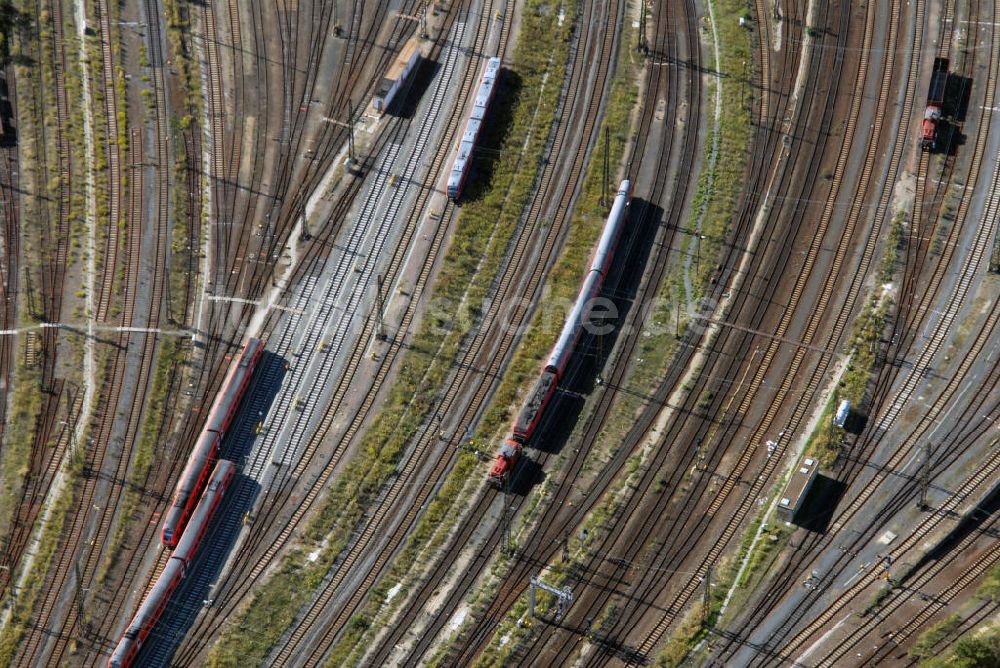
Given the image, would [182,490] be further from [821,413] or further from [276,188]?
[821,413]

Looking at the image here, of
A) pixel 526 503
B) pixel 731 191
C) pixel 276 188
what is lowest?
pixel 526 503

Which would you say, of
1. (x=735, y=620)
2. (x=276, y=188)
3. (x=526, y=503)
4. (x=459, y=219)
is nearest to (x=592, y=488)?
(x=526, y=503)

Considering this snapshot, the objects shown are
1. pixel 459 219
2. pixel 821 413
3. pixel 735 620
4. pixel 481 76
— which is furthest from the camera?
pixel 481 76

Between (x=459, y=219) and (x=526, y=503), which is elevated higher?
(x=459, y=219)

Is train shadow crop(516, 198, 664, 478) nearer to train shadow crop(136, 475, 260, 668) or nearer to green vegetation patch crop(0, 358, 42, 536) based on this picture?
train shadow crop(136, 475, 260, 668)

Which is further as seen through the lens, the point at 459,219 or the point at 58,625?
the point at 459,219

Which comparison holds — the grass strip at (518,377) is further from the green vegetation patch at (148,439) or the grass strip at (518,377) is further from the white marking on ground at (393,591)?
the green vegetation patch at (148,439)

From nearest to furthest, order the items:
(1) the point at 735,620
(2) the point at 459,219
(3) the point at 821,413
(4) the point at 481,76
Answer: (1) the point at 735,620
(3) the point at 821,413
(2) the point at 459,219
(4) the point at 481,76
